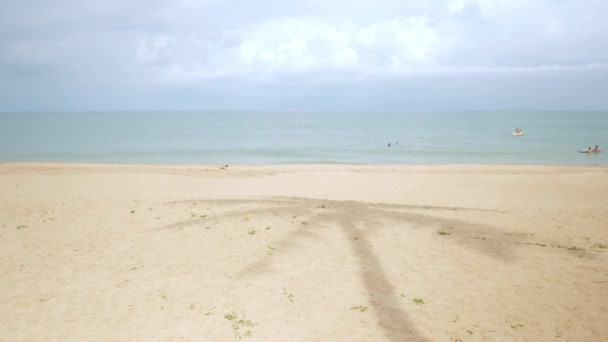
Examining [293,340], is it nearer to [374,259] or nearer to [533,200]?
[374,259]

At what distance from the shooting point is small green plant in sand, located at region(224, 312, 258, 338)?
583 centimetres

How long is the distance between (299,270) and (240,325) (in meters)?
2.20

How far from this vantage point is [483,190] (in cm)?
1878

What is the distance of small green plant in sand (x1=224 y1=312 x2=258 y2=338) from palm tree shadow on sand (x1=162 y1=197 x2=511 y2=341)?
150 centimetres

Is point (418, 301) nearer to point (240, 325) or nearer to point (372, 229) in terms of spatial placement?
point (240, 325)

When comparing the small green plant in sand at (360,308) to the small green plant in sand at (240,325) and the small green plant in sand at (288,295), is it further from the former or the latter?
the small green plant in sand at (240,325)

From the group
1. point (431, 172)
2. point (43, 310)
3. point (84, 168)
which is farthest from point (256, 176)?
point (43, 310)

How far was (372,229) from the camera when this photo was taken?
424 inches

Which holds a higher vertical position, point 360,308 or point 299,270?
point 299,270

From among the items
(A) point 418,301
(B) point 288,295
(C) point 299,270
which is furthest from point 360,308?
(C) point 299,270

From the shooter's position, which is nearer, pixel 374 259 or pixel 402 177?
pixel 374 259

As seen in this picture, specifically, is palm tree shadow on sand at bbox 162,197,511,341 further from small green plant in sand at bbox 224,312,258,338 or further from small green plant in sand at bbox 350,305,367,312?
small green plant in sand at bbox 224,312,258,338

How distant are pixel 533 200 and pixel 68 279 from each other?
16.7 metres

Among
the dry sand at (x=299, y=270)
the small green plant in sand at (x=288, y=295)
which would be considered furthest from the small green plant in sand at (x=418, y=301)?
the small green plant in sand at (x=288, y=295)
